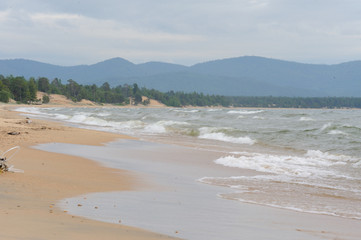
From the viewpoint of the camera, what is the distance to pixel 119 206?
6.27m

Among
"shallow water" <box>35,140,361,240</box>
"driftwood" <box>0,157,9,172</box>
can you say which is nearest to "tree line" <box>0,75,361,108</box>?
"driftwood" <box>0,157,9,172</box>

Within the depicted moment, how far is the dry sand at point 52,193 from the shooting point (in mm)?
4625

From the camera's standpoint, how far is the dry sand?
4.62 metres

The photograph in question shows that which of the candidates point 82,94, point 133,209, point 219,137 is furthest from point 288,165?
point 82,94

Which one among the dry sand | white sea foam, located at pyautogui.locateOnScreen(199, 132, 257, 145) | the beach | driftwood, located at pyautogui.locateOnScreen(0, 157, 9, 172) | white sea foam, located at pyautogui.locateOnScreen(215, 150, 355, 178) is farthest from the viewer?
white sea foam, located at pyautogui.locateOnScreen(199, 132, 257, 145)

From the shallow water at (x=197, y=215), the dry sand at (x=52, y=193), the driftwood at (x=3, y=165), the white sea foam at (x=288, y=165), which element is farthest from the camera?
the white sea foam at (x=288, y=165)

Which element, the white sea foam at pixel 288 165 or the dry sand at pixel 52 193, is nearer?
the dry sand at pixel 52 193

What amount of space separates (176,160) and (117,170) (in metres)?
3.21

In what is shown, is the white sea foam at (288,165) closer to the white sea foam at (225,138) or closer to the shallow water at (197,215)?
the shallow water at (197,215)

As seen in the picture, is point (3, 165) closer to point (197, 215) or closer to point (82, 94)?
point (197, 215)

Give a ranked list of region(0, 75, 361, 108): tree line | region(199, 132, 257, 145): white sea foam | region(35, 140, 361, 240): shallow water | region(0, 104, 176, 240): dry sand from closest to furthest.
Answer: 1. region(0, 104, 176, 240): dry sand
2. region(35, 140, 361, 240): shallow water
3. region(199, 132, 257, 145): white sea foam
4. region(0, 75, 361, 108): tree line

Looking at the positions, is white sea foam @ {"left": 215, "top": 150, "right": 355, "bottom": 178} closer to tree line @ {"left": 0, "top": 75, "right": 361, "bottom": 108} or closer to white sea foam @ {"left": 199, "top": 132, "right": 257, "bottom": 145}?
white sea foam @ {"left": 199, "top": 132, "right": 257, "bottom": 145}

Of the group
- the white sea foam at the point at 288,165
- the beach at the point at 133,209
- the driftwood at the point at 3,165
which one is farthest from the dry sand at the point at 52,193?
the white sea foam at the point at 288,165

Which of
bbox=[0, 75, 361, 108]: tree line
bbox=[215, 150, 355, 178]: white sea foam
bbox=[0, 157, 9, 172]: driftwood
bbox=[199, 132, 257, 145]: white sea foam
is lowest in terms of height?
bbox=[199, 132, 257, 145]: white sea foam
